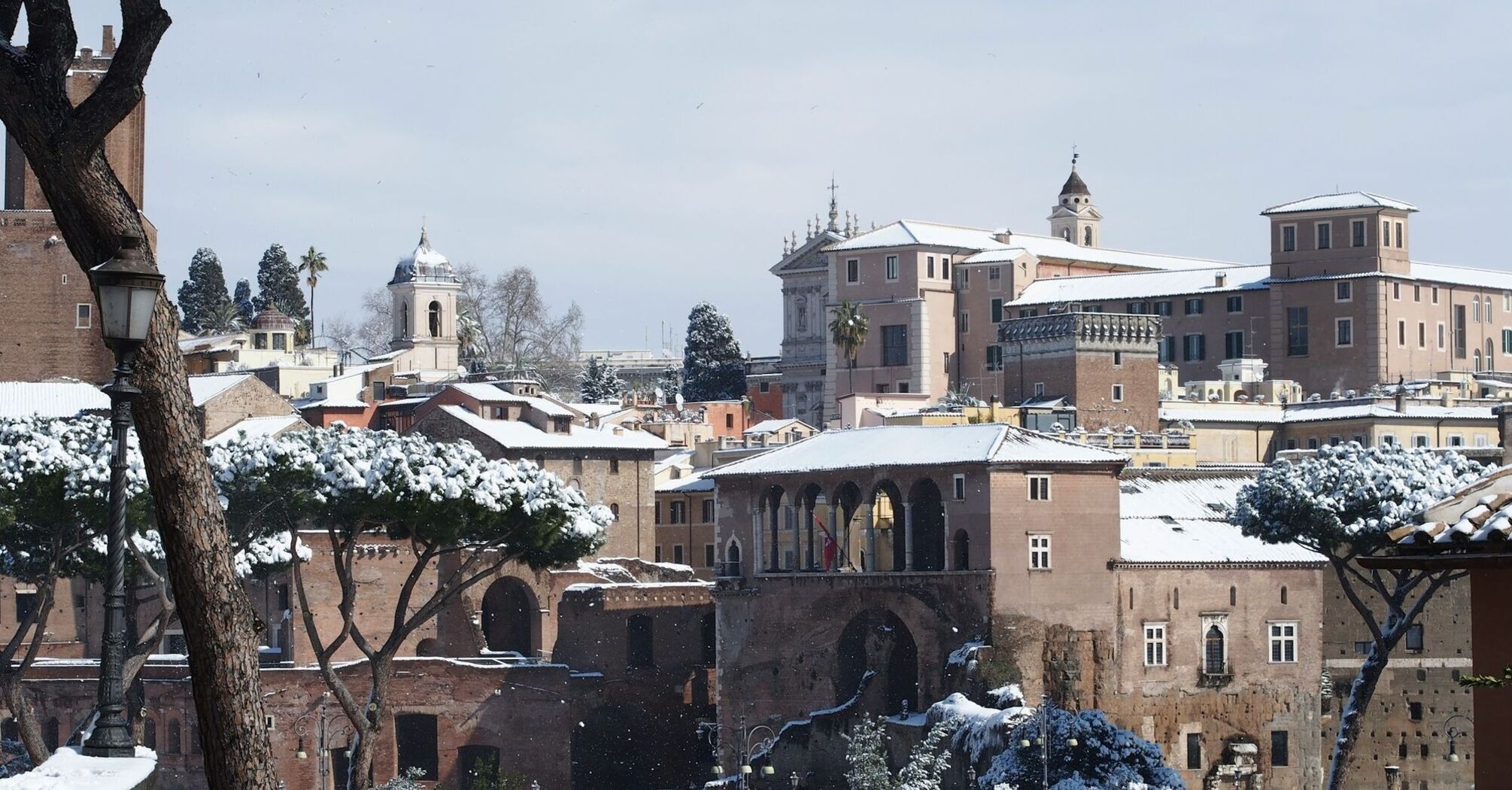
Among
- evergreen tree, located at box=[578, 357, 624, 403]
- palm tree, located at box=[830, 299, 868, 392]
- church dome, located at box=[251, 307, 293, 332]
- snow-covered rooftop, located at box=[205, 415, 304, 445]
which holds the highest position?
church dome, located at box=[251, 307, 293, 332]

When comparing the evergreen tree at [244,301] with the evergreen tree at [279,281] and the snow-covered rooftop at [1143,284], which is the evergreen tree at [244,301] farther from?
the snow-covered rooftop at [1143,284]

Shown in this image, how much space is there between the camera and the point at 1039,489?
5569 centimetres

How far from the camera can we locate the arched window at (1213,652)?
186 ft

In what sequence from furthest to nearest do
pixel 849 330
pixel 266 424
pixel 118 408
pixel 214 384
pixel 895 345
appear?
pixel 895 345, pixel 849 330, pixel 214 384, pixel 266 424, pixel 118 408

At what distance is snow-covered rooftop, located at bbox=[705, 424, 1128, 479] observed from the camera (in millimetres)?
56031

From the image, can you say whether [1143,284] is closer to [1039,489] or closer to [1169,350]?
[1169,350]

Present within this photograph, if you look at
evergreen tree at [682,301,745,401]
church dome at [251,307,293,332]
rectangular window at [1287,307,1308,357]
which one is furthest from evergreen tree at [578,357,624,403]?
rectangular window at [1287,307,1308,357]

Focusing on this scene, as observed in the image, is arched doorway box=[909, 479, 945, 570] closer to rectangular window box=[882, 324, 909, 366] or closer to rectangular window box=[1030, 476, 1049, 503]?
rectangular window box=[1030, 476, 1049, 503]

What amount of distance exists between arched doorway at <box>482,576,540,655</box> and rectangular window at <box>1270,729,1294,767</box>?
21.0m

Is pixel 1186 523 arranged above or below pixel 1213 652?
above

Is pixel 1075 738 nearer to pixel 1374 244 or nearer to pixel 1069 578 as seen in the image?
pixel 1069 578

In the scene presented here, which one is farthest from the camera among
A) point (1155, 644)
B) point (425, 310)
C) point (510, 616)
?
point (425, 310)

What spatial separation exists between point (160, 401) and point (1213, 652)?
153 feet

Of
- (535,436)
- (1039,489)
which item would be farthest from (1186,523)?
(535,436)
